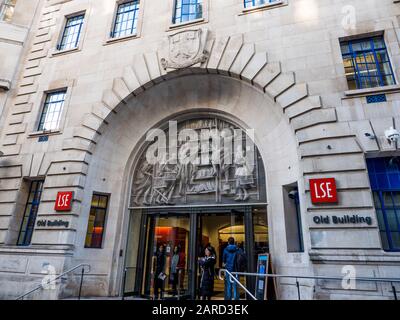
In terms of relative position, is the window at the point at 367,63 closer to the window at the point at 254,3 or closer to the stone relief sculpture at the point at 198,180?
the window at the point at 254,3

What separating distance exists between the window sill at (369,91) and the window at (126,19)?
11388mm

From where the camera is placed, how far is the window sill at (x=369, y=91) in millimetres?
9055

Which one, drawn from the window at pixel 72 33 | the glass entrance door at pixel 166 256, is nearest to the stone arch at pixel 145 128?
the glass entrance door at pixel 166 256

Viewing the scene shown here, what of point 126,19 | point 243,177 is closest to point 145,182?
point 243,177

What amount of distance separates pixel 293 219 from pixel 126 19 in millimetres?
14050

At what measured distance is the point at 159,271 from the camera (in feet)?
38.8

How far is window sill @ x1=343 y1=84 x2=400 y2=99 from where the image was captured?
9.05 m

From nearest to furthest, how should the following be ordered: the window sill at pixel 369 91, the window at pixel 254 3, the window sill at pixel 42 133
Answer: the window sill at pixel 369 91, the window at pixel 254 3, the window sill at pixel 42 133

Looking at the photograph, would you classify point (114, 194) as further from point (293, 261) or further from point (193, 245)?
point (293, 261)

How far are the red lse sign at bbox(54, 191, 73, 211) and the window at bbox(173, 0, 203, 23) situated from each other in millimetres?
10179

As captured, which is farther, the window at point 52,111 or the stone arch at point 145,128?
the window at point 52,111

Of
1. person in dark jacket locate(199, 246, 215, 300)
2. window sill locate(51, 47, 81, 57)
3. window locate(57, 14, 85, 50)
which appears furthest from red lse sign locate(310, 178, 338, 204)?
window locate(57, 14, 85, 50)

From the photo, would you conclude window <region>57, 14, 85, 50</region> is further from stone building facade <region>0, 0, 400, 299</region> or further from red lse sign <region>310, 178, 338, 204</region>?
red lse sign <region>310, 178, 338, 204</region>

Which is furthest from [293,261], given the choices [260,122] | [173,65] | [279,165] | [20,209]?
[20,209]
